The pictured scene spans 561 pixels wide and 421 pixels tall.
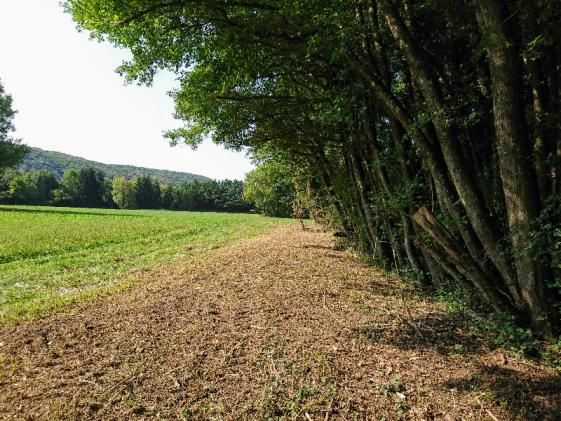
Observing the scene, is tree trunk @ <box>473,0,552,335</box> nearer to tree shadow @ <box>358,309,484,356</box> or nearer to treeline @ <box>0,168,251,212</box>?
tree shadow @ <box>358,309,484,356</box>

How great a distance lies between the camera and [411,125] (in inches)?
200

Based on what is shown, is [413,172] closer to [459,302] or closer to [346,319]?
[459,302]

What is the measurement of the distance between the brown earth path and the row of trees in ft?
4.43

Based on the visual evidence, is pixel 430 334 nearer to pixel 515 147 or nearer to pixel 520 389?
pixel 520 389

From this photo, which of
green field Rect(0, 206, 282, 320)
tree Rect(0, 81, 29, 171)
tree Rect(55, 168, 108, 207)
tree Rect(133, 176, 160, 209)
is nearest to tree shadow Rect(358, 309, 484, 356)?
green field Rect(0, 206, 282, 320)

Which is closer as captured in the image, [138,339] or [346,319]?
[138,339]

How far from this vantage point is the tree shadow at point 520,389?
3.28 metres

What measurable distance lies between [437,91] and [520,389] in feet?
12.7

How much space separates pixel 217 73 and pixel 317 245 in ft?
30.9

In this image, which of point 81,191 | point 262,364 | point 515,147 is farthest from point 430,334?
point 81,191

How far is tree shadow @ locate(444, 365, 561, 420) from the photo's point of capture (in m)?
3.28

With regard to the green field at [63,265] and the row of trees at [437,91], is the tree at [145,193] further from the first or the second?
the row of trees at [437,91]

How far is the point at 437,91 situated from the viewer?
190 inches

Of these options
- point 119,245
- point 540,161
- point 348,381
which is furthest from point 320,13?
point 119,245
